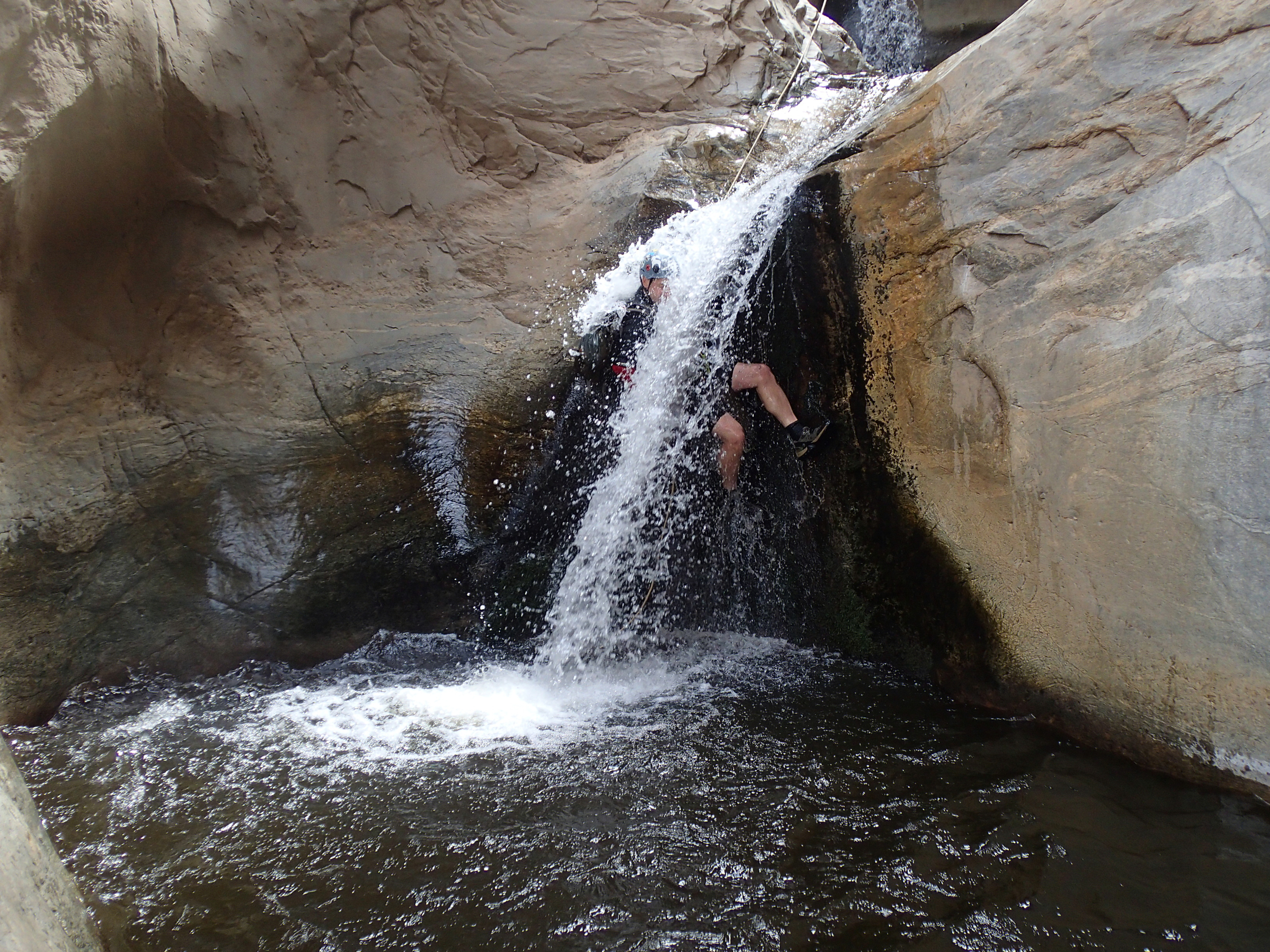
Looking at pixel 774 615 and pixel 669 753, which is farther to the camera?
pixel 774 615

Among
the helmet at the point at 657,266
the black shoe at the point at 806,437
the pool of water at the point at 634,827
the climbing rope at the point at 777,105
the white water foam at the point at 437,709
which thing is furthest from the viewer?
the climbing rope at the point at 777,105

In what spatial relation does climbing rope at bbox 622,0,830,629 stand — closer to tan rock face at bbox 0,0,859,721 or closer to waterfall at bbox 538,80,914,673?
waterfall at bbox 538,80,914,673

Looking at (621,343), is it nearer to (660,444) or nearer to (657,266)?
(657,266)

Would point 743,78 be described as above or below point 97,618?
above

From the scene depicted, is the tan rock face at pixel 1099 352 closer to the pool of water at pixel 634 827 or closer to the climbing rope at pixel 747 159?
the pool of water at pixel 634 827

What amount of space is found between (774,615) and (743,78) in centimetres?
368

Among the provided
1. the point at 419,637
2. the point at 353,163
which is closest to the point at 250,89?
the point at 353,163

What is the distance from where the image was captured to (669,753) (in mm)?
→ 2689

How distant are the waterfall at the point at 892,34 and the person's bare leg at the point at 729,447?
7.00 meters

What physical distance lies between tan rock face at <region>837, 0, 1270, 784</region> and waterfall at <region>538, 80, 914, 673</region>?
766mm

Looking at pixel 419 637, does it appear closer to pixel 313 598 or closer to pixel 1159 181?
pixel 313 598

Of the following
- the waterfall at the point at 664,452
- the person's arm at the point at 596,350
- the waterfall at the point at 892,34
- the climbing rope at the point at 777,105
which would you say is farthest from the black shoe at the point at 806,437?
the waterfall at the point at 892,34

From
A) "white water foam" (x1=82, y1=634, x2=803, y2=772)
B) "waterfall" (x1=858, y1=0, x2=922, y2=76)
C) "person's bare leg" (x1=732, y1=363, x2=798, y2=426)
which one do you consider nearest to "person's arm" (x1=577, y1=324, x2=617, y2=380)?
"person's bare leg" (x1=732, y1=363, x2=798, y2=426)

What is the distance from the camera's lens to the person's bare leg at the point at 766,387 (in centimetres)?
372
